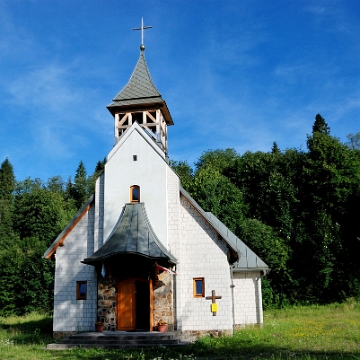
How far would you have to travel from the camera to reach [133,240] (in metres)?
15.9

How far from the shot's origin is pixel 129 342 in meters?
14.3

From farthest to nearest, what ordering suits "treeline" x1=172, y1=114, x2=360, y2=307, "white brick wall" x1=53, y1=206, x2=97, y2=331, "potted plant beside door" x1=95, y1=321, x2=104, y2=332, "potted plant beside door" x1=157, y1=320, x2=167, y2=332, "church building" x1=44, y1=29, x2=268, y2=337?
"treeline" x1=172, y1=114, x2=360, y2=307 → "white brick wall" x1=53, y1=206, x2=97, y2=331 → "church building" x1=44, y1=29, x2=268, y2=337 → "potted plant beside door" x1=95, y1=321, x2=104, y2=332 → "potted plant beside door" x1=157, y1=320, x2=167, y2=332

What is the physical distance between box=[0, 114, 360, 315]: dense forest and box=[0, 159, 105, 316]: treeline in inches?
3.3

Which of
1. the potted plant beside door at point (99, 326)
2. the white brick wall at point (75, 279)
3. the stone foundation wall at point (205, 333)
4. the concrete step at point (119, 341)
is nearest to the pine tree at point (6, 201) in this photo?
the white brick wall at point (75, 279)

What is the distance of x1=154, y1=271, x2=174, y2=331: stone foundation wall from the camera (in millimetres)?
16297

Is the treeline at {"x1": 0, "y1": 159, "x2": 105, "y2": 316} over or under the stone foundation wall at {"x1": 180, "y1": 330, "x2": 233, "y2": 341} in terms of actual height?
over

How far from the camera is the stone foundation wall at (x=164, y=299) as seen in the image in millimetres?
16297

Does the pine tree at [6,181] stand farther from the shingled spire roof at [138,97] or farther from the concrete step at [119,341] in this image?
the concrete step at [119,341]

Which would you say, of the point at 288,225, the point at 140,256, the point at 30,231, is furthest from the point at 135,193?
the point at 30,231

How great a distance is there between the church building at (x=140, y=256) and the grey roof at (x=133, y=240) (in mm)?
39

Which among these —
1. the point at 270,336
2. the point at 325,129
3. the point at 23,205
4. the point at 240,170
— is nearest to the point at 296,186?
the point at 240,170

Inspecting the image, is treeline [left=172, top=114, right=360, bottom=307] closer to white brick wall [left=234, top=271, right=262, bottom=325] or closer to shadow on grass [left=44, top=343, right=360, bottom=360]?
white brick wall [left=234, top=271, right=262, bottom=325]

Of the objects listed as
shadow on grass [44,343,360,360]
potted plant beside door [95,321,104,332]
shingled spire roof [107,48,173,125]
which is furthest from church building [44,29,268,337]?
shadow on grass [44,343,360,360]

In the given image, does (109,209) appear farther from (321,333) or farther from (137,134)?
(321,333)
